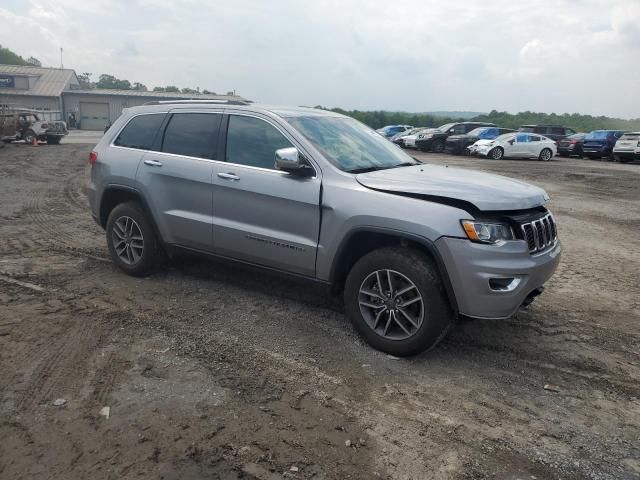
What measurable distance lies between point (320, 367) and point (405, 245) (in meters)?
1.10

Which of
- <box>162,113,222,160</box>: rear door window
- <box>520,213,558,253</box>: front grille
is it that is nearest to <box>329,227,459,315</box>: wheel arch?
<box>520,213,558,253</box>: front grille

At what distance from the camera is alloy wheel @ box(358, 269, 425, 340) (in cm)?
386

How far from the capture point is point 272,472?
8.90 ft

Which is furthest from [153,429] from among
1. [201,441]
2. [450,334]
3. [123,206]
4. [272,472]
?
[123,206]

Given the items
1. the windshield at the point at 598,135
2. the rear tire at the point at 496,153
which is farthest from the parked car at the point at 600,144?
the rear tire at the point at 496,153

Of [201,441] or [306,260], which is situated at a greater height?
[306,260]

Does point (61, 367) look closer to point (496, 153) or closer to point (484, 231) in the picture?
point (484, 231)

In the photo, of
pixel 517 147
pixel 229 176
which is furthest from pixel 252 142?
pixel 517 147

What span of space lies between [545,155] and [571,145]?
3039 millimetres

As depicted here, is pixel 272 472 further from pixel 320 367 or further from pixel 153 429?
pixel 320 367

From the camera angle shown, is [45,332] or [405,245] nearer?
[405,245]

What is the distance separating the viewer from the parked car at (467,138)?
2784 cm

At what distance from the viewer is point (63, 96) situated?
60.4 meters

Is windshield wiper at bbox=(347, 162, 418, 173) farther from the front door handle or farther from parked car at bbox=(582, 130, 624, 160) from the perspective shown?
parked car at bbox=(582, 130, 624, 160)
